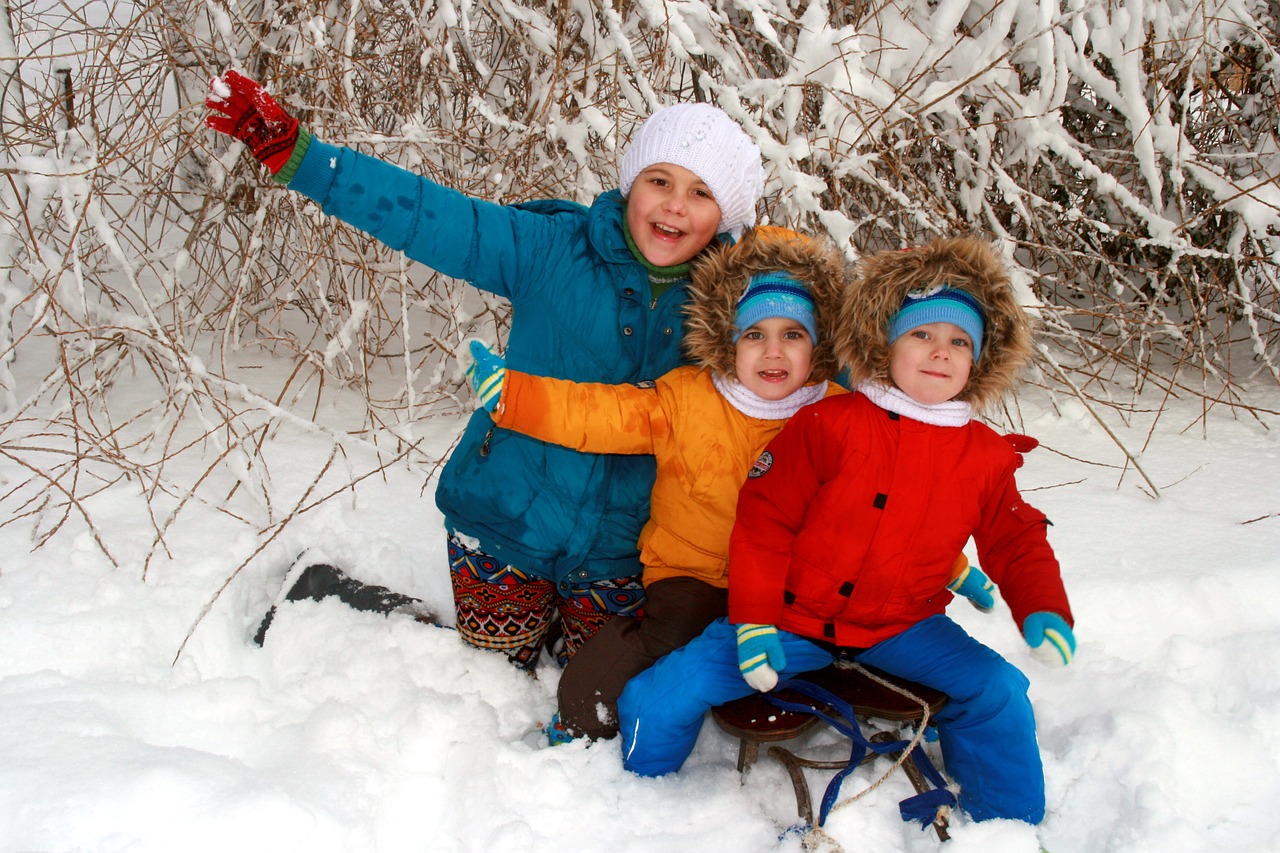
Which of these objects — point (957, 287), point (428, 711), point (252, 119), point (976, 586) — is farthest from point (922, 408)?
point (252, 119)

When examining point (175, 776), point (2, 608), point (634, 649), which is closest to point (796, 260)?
point (634, 649)

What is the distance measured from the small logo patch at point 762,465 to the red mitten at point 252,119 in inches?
42.4

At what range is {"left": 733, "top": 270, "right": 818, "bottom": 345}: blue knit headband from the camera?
5.96 feet

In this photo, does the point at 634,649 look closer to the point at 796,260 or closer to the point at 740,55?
the point at 796,260

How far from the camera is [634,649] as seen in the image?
6.31ft

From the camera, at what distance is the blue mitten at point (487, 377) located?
5.71 feet

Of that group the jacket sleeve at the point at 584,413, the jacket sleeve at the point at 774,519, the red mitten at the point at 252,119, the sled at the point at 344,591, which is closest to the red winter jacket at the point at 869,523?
the jacket sleeve at the point at 774,519

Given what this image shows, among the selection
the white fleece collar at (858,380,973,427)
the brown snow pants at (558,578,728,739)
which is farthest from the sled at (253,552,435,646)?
the white fleece collar at (858,380,973,427)

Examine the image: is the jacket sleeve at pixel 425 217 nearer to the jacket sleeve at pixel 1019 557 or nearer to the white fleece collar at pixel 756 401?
the white fleece collar at pixel 756 401

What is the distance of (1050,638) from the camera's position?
63.1 inches

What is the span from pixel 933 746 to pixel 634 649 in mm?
692

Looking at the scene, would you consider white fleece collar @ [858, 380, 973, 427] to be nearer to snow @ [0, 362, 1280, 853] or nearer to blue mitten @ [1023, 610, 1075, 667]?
blue mitten @ [1023, 610, 1075, 667]

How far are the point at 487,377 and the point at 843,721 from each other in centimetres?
99

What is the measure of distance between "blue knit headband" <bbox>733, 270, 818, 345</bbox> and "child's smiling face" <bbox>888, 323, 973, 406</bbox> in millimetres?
211
